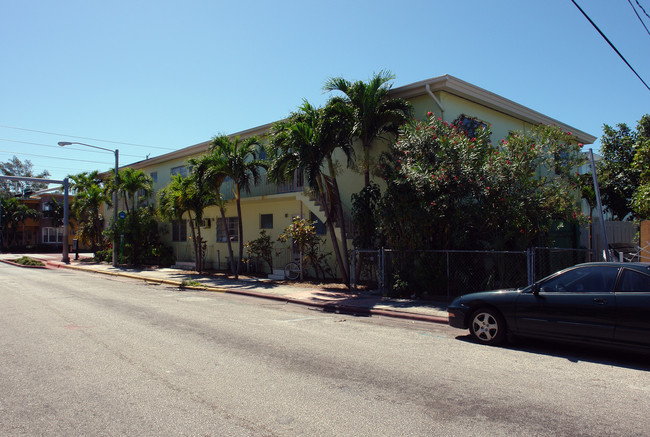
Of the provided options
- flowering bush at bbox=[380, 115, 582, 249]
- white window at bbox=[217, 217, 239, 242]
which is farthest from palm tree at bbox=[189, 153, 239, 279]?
flowering bush at bbox=[380, 115, 582, 249]

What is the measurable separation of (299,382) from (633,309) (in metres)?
4.51

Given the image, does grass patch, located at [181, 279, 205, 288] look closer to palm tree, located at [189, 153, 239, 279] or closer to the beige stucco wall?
palm tree, located at [189, 153, 239, 279]

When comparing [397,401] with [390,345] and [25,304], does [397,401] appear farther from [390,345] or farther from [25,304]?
[25,304]

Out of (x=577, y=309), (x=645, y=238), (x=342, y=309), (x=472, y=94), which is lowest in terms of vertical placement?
(x=342, y=309)

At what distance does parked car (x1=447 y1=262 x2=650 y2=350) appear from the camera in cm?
607

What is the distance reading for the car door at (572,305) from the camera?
20.6 feet

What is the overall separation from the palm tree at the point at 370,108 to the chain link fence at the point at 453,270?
10.8ft

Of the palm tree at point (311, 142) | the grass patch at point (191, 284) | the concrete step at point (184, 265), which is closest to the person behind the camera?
the palm tree at point (311, 142)

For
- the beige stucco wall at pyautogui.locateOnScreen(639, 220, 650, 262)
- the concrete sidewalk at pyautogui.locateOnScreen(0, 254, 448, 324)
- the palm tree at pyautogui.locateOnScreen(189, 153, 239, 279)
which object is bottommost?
the concrete sidewalk at pyautogui.locateOnScreen(0, 254, 448, 324)

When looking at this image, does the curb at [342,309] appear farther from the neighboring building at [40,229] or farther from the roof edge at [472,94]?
the neighboring building at [40,229]

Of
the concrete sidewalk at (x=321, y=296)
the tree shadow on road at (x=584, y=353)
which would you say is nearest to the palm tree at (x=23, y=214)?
the concrete sidewalk at (x=321, y=296)

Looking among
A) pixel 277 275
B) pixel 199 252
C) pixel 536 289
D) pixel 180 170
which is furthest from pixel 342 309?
pixel 180 170

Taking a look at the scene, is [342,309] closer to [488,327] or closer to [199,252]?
[488,327]

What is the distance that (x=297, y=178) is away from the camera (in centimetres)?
1875
